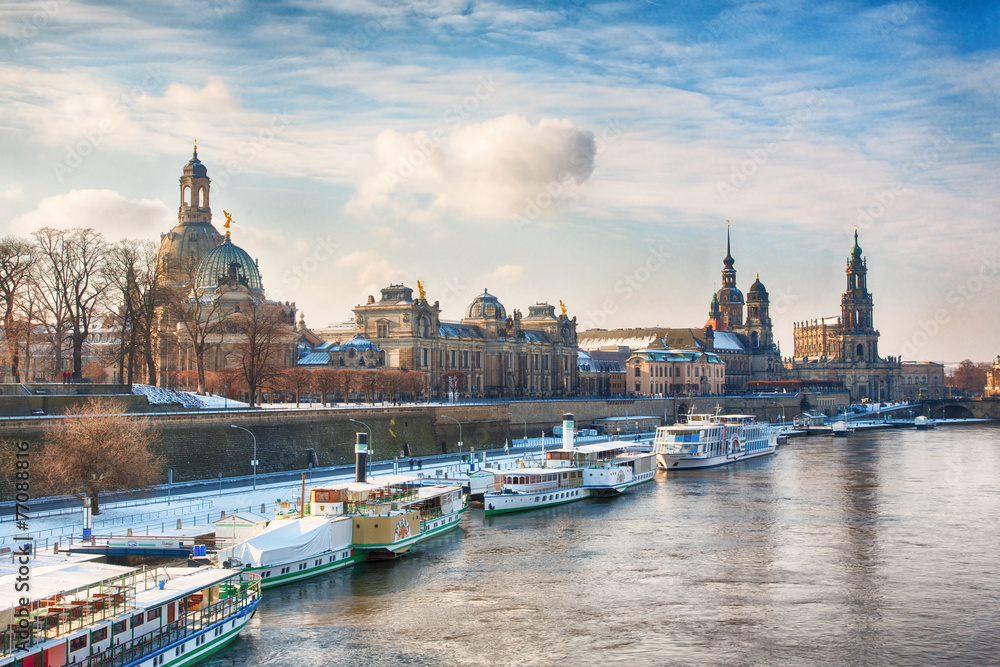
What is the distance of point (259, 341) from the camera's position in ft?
323

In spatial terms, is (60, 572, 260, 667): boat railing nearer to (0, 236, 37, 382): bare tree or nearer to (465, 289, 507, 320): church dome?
(0, 236, 37, 382): bare tree

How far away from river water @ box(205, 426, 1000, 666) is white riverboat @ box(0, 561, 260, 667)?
145cm

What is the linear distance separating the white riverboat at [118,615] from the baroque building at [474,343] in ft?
294

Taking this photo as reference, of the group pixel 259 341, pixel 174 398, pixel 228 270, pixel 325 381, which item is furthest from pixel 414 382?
pixel 174 398

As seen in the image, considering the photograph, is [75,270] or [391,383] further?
[391,383]

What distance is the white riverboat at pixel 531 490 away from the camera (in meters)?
67.0

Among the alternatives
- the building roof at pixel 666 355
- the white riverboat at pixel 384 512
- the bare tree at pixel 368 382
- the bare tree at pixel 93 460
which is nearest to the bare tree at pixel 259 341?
the bare tree at pixel 368 382

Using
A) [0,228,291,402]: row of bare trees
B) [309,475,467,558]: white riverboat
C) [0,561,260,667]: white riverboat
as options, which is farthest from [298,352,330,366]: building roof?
[0,561,260,667]: white riverboat

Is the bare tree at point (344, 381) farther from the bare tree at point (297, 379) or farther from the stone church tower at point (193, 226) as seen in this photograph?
the stone church tower at point (193, 226)

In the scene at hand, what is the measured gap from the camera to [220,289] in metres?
107

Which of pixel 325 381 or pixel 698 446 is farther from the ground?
pixel 325 381

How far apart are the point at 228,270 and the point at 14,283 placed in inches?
2007

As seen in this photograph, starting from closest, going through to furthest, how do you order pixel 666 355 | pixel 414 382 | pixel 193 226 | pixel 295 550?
pixel 295 550 < pixel 414 382 < pixel 193 226 < pixel 666 355

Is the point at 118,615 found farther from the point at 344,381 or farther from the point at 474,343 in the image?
the point at 474,343
